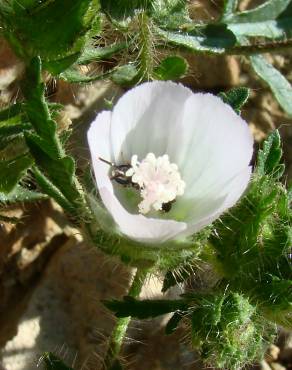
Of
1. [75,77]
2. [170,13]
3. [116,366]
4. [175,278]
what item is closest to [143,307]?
[175,278]

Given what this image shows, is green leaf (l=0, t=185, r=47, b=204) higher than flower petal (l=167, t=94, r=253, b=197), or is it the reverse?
flower petal (l=167, t=94, r=253, b=197)

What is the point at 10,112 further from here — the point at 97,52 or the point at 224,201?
the point at 224,201

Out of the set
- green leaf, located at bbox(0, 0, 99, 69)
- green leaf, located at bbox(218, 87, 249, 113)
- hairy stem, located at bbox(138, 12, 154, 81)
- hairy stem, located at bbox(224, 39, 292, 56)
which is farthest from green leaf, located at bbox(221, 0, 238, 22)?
green leaf, located at bbox(0, 0, 99, 69)

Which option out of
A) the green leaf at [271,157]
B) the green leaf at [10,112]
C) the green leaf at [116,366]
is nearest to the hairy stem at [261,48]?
Result: the green leaf at [271,157]

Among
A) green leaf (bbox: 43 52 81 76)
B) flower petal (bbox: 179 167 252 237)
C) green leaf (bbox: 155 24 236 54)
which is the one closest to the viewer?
flower petal (bbox: 179 167 252 237)

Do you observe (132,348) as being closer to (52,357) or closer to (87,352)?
(87,352)

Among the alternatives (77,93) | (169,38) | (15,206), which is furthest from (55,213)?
(169,38)

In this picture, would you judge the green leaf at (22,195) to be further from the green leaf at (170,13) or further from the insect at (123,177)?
the green leaf at (170,13)

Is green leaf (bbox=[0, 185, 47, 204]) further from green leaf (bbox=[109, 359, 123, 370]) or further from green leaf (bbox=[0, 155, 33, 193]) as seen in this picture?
green leaf (bbox=[109, 359, 123, 370])
